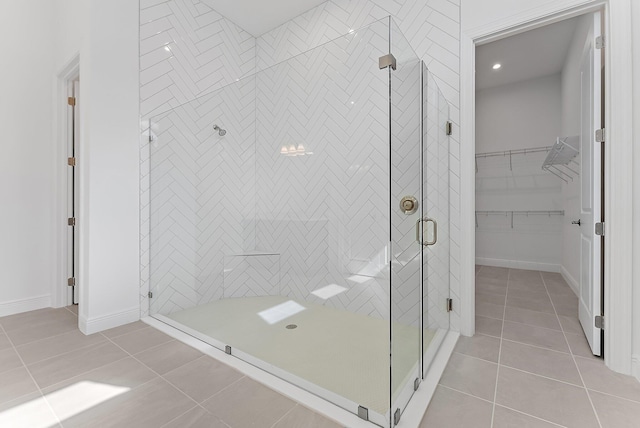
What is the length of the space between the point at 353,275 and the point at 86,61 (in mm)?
2646

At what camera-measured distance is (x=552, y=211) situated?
4129mm

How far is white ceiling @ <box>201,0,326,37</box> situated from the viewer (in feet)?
9.61

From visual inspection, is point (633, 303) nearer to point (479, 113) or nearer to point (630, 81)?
point (630, 81)

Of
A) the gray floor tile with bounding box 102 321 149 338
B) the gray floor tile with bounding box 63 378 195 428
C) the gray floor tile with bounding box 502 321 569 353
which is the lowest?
the gray floor tile with bounding box 63 378 195 428

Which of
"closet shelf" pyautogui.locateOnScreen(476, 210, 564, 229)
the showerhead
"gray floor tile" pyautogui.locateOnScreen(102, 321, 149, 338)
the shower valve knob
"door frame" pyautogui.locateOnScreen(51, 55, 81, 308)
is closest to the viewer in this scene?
the shower valve knob

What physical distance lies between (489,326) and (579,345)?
54 cm

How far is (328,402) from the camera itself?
1378 mm

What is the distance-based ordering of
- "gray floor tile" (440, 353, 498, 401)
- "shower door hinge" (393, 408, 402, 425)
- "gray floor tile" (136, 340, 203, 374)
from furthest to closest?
1. "gray floor tile" (136, 340, 203, 374)
2. "gray floor tile" (440, 353, 498, 401)
3. "shower door hinge" (393, 408, 402, 425)

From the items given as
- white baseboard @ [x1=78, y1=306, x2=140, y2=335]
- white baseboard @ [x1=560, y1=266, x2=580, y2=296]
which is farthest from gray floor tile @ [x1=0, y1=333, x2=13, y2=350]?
white baseboard @ [x1=560, y1=266, x2=580, y2=296]

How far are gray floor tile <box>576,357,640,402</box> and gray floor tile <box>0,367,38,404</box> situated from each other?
2.97m

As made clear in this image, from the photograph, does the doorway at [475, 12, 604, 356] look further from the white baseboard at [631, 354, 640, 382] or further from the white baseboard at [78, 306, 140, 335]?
the white baseboard at [78, 306, 140, 335]

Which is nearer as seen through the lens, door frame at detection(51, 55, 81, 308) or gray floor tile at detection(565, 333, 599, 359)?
gray floor tile at detection(565, 333, 599, 359)

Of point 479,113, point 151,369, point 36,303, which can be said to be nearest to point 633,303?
point 151,369

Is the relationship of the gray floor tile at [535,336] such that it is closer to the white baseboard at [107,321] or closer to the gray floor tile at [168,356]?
the gray floor tile at [168,356]
